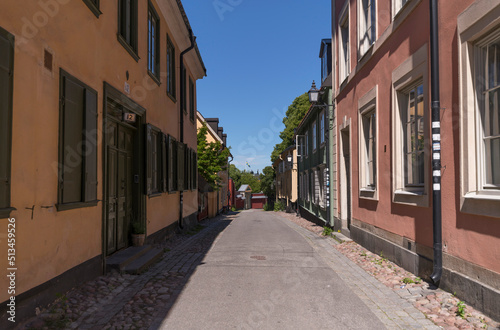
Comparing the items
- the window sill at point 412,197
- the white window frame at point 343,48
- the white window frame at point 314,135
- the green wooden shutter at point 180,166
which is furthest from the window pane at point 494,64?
the white window frame at point 314,135

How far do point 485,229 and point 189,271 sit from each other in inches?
169

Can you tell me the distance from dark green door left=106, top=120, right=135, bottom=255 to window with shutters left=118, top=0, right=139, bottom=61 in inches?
56.4

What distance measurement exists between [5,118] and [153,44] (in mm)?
6670

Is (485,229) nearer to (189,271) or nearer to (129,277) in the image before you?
(189,271)

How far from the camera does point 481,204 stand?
13.9 ft

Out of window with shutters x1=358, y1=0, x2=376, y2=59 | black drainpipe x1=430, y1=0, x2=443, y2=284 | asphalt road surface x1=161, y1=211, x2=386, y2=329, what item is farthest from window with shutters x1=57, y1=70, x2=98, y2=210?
window with shutters x1=358, y1=0, x2=376, y2=59

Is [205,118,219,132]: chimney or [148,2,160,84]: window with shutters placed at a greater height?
[205,118,219,132]: chimney

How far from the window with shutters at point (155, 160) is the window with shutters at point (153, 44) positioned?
1356 millimetres

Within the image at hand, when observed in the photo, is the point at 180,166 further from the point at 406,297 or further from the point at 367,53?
the point at 406,297

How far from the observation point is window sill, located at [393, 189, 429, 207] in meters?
5.77

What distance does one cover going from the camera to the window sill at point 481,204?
156 inches

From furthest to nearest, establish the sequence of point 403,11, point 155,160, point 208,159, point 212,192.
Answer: point 212,192 < point 208,159 < point 155,160 < point 403,11

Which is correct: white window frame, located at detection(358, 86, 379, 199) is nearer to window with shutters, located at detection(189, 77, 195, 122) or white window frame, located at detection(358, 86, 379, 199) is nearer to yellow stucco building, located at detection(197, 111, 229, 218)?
window with shutters, located at detection(189, 77, 195, 122)

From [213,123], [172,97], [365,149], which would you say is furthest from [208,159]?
[213,123]
